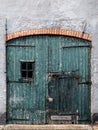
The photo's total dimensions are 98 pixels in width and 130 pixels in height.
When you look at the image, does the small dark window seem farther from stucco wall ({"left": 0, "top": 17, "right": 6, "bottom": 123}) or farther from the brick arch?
the brick arch

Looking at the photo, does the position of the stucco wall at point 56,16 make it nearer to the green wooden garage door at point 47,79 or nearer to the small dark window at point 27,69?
the green wooden garage door at point 47,79

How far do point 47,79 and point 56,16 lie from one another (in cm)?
176

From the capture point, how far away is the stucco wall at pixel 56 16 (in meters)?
9.59

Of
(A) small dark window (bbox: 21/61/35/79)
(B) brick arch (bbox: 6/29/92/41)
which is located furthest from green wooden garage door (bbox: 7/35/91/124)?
(B) brick arch (bbox: 6/29/92/41)

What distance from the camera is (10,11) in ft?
31.8

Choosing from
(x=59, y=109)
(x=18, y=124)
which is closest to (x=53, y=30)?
(x=59, y=109)

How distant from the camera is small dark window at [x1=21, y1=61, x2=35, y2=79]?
9.89m

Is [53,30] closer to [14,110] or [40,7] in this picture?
[40,7]

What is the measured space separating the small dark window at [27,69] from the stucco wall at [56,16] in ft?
3.22

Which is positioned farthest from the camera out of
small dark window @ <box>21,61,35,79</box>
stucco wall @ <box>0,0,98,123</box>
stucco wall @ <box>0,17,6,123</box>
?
small dark window @ <box>21,61,35,79</box>

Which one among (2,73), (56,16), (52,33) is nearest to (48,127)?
(2,73)

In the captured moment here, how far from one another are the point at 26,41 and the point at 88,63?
71.9 inches

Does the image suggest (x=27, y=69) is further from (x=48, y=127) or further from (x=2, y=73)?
(x=48, y=127)

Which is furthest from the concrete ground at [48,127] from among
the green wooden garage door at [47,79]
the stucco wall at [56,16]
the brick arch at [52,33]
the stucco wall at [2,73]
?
the brick arch at [52,33]
